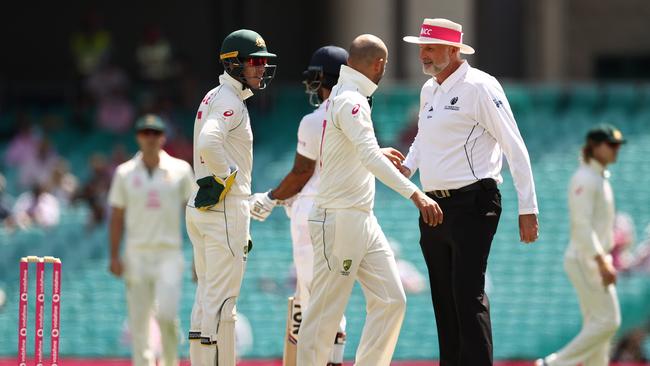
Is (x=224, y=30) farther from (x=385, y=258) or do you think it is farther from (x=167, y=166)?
(x=385, y=258)

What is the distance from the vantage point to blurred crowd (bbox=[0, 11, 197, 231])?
1641cm

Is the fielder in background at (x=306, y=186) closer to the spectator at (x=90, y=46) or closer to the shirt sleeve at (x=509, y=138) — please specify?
the shirt sleeve at (x=509, y=138)

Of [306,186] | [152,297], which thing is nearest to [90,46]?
[152,297]

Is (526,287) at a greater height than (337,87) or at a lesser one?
lesser

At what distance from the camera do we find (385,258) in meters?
7.79

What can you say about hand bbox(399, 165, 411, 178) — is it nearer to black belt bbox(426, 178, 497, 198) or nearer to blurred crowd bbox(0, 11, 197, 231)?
black belt bbox(426, 178, 497, 198)

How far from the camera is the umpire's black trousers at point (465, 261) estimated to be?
761 centimetres

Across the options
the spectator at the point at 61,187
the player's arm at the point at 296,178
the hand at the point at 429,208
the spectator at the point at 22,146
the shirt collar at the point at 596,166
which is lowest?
the hand at the point at 429,208

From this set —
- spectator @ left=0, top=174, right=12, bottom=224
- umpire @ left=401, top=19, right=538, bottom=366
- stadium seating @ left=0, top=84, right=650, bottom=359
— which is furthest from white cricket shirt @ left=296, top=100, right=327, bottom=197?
spectator @ left=0, top=174, right=12, bottom=224

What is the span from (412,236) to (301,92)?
3266 mm

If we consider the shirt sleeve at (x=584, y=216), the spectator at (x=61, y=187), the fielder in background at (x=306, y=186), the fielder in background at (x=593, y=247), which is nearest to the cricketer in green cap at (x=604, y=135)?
the fielder in background at (x=593, y=247)

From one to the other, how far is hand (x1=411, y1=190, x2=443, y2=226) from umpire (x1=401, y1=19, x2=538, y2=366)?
38 centimetres

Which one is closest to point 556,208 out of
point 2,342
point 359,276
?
point 2,342

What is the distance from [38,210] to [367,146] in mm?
9431
